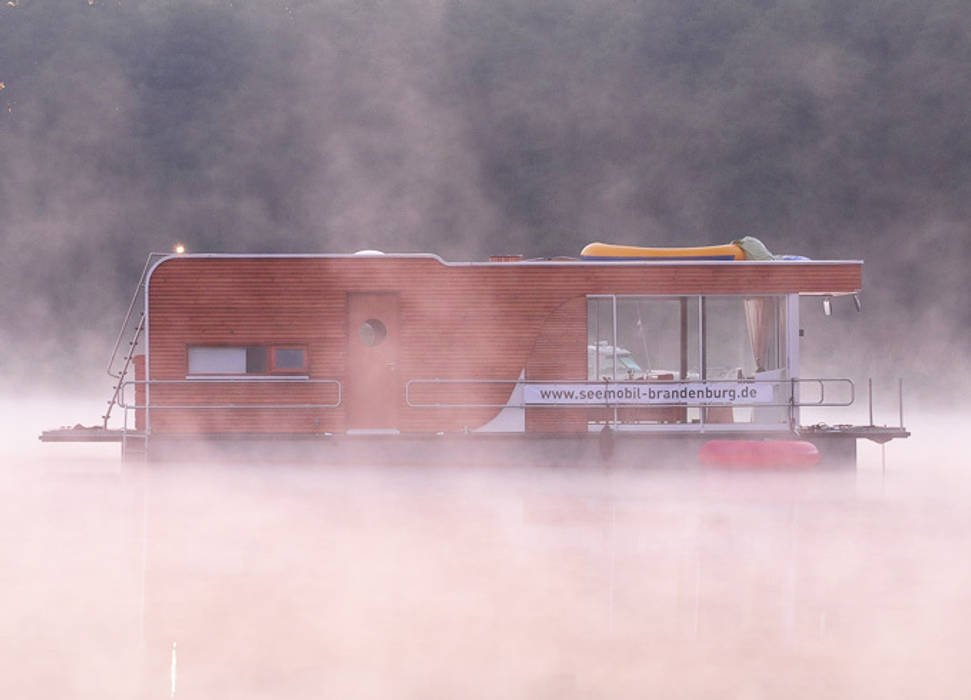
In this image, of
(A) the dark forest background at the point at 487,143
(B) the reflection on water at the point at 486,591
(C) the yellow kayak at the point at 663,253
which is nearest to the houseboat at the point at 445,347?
(C) the yellow kayak at the point at 663,253

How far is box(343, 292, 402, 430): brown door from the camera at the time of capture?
18656mm

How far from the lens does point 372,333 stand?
18.8m

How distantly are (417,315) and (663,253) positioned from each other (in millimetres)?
4453

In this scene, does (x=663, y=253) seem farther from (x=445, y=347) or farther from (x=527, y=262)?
(x=445, y=347)

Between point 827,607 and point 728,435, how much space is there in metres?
9.90

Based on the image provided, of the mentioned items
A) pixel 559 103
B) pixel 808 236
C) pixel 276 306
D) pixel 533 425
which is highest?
pixel 559 103

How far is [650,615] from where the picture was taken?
7.95 metres

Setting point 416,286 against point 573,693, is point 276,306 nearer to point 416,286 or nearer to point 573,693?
point 416,286

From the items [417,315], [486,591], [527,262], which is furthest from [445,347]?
[486,591]

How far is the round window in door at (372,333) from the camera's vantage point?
1881cm

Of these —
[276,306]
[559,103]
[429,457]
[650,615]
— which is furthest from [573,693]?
[559,103]

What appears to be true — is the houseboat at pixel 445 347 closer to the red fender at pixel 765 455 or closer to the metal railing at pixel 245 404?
the metal railing at pixel 245 404

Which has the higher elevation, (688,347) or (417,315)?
(417,315)

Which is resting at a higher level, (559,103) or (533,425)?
(559,103)
